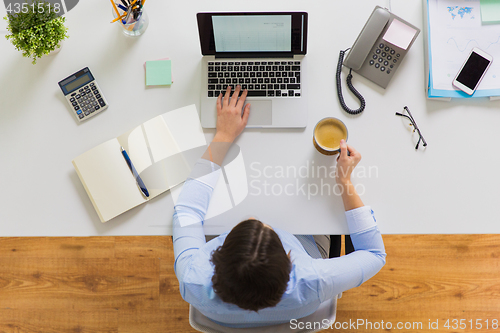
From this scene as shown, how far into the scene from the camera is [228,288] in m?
0.76

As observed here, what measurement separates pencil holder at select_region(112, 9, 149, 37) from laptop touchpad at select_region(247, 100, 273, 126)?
1.45 feet

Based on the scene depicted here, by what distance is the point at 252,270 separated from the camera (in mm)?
733

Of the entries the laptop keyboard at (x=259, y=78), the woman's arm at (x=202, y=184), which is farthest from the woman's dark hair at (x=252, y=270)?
the laptop keyboard at (x=259, y=78)

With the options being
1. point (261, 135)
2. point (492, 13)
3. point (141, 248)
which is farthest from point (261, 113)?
point (141, 248)

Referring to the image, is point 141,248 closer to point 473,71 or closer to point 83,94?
point 83,94

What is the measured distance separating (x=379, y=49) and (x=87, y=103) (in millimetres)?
930

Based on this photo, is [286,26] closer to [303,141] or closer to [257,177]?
[303,141]

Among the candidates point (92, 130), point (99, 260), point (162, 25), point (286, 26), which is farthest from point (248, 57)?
point (99, 260)

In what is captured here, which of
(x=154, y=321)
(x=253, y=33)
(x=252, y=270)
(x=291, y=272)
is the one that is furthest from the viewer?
(x=154, y=321)

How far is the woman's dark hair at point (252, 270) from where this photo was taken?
74 cm

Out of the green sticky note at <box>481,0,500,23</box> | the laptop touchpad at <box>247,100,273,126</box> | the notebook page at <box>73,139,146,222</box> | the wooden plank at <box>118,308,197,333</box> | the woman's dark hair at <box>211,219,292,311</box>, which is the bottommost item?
the wooden plank at <box>118,308,197,333</box>

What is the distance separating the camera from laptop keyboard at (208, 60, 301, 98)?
1080mm

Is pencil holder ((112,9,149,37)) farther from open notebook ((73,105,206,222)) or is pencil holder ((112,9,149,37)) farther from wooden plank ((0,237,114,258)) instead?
wooden plank ((0,237,114,258))

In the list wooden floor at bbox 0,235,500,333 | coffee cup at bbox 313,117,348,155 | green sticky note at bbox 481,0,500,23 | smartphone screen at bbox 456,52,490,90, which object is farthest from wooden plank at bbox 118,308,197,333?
green sticky note at bbox 481,0,500,23
